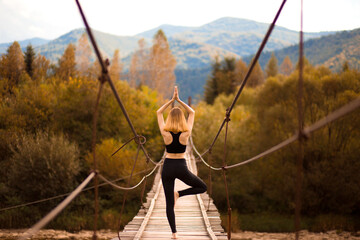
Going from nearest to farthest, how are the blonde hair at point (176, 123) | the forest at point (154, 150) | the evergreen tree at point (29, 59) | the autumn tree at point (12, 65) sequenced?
the blonde hair at point (176, 123) < the forest at point (154, 150) < the autumn tree at point (12, 65) < the evergreen tree at point (29, 59)

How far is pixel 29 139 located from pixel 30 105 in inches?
89.7

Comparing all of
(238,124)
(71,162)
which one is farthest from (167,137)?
(238,124)

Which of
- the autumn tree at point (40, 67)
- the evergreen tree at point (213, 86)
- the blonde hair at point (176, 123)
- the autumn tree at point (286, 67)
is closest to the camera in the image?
the blonde hair at point (176, 123)

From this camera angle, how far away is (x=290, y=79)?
604 inches

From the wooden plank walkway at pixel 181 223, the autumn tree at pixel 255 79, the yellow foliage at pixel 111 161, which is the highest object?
the autumn tree at pixel 255 79

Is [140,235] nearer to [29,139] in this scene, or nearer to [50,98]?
[29,139]

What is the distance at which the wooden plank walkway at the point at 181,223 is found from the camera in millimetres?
2895

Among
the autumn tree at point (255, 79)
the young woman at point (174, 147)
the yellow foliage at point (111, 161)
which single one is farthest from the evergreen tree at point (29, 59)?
the young woman at point (174, 147)

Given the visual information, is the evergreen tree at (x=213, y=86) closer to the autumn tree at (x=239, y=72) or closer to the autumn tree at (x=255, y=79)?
the autumn tree at (x=239, y=72)

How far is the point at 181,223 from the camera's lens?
3.40 meters

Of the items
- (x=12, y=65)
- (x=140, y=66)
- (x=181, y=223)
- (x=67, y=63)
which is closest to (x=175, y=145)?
(x=181, y=223)

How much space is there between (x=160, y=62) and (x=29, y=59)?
10079 millimetres

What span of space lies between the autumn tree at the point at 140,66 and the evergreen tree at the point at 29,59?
32.1ft

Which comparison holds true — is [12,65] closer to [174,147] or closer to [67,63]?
[67,63]
